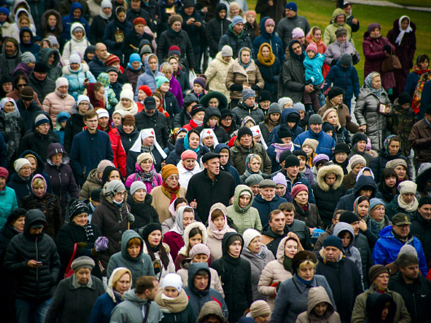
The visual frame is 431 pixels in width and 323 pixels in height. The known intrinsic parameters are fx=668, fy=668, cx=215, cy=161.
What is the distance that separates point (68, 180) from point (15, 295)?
121 inches

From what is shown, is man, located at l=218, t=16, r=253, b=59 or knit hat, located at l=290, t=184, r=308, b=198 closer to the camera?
knit hat, located at l=290, t=184, r=308, b=198

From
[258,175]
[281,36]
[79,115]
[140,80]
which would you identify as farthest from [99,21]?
[258,175]

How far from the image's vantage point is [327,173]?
36.3 feet

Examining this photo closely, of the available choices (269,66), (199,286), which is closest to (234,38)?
(269,66)

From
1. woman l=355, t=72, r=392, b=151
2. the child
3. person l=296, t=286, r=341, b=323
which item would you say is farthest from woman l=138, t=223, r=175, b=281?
the child

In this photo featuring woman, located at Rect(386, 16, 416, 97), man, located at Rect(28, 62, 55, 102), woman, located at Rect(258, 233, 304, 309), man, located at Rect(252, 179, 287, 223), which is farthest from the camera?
woman, located at Rect(386, 16, 416, 97)

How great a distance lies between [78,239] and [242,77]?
7.69m

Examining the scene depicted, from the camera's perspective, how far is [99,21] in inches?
713

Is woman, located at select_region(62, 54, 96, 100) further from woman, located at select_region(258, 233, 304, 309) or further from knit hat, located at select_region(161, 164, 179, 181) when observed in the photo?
woman, located at select_region(258, 233, 304, 309)

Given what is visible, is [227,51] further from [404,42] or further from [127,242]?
[127,242]

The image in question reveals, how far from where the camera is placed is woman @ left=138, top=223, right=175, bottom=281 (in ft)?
28.2

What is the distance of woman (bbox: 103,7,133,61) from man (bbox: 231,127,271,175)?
21.9 feet

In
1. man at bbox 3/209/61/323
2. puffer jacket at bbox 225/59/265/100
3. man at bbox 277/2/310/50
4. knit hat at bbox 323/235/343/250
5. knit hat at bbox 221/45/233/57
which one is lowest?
man at bbox 3/209/61/323

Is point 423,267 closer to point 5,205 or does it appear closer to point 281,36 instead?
point 5,205
